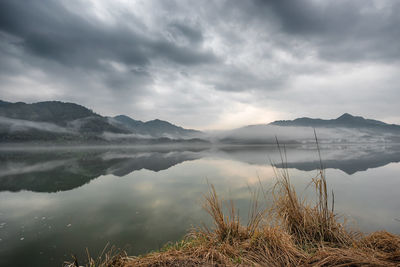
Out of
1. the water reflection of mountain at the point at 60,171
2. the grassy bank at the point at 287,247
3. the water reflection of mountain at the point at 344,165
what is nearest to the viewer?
the grassy bank at the point at 287,247

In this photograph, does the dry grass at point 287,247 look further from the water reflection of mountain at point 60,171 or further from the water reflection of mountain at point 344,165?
the water reflection of mountain at point 344,165

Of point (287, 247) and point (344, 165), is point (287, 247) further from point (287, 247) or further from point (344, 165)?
point (344, 165)

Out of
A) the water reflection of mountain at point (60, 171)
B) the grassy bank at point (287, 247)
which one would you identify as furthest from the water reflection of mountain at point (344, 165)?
the water reflection of mountain at point (60, 171)

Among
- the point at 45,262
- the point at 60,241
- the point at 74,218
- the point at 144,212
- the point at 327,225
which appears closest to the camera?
the point at 327,225

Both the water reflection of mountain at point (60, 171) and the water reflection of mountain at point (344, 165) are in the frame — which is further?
the water reflection of mountain at point (344, 165)

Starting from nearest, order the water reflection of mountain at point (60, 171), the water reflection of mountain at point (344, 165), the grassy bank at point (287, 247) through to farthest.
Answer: the grassy bank at point (287, 247) → the water reflection of mountain at point (60, 171) → the water reflection of mountain at point (344, 165)

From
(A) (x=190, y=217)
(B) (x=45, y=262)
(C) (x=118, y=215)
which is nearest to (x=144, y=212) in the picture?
(C) (x=118, y=215)

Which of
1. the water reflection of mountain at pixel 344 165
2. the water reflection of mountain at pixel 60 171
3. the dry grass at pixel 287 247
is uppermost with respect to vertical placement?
the dry grass at pixel 287 247

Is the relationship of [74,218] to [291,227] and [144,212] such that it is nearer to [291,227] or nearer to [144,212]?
[144,212]

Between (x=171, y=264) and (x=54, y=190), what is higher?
(x=171, y=264)

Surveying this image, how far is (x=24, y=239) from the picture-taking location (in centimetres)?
531

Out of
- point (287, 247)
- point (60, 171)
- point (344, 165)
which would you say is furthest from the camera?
point (344, 165)


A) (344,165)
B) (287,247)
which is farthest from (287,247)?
(344,165)

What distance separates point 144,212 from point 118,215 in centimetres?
98
